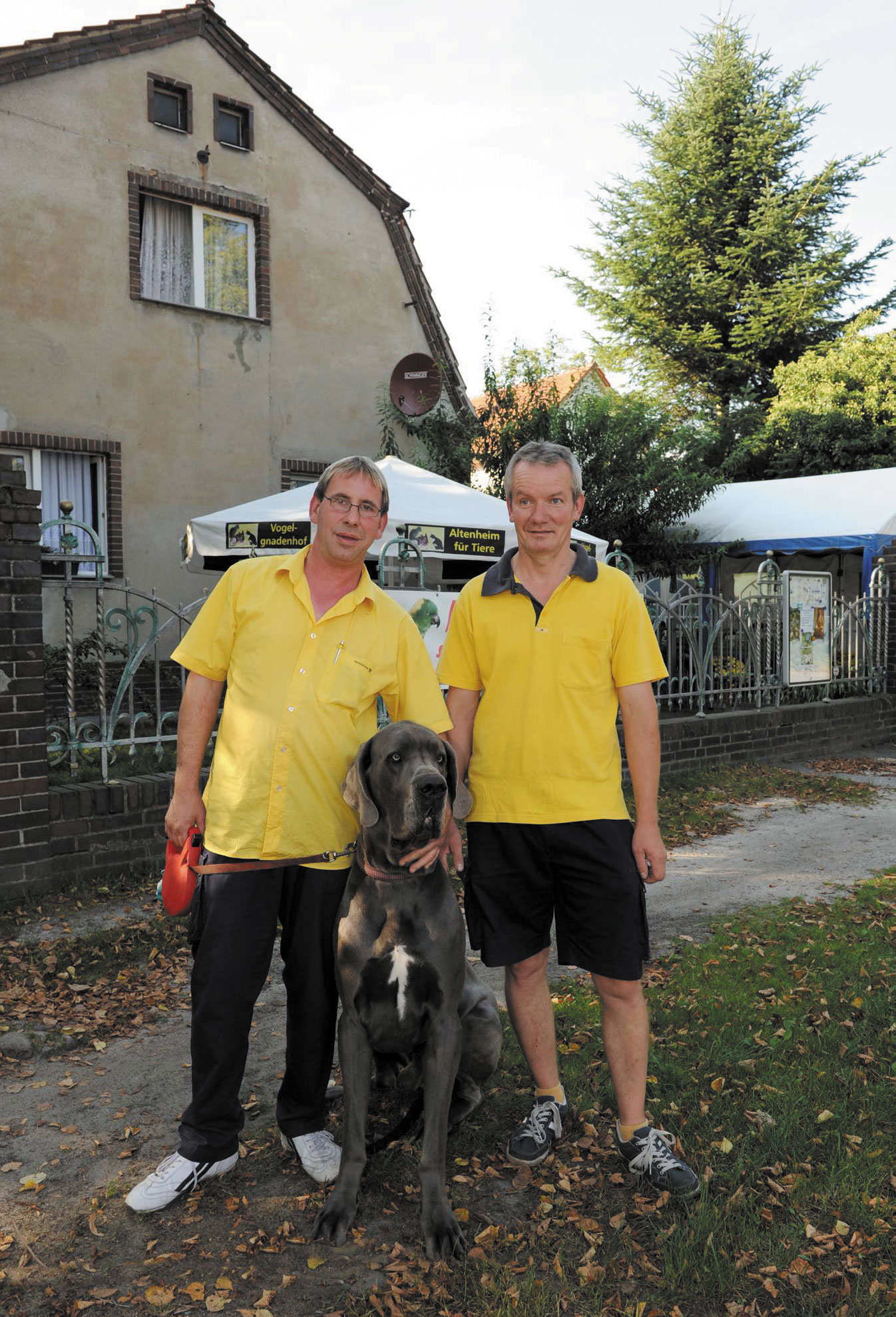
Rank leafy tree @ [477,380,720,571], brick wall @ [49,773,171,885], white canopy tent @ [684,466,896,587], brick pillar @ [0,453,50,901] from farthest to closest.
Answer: white canopy tent @ [684,466,896,587], leafy tree @ [477,380,720,571], brick wall @ [49,773,171,885], brick pillar @ [0,453,50,901]

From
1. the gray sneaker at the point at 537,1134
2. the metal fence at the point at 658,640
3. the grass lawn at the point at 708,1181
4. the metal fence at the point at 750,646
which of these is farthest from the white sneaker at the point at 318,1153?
the metal fence at the point at 750,646

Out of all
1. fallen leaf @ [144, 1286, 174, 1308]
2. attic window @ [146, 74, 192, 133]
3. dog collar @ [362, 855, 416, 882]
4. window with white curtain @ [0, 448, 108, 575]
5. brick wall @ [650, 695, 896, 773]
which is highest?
attic window @ [146, 74, 192, 133]

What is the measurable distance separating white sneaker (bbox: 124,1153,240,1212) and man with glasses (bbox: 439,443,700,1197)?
0.93 metres

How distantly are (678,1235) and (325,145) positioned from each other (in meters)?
14.0

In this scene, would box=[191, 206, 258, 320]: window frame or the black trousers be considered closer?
the black trousers

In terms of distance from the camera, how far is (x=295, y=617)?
2916 millimetres

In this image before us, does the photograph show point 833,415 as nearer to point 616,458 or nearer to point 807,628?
point 616,458

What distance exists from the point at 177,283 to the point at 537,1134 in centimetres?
1188

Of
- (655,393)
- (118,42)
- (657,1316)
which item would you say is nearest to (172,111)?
(118,42)

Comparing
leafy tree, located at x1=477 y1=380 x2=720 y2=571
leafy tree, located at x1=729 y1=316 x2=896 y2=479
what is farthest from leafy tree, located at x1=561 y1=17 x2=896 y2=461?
leafy tree, located at x1=477 y1=380 x2=720 y2=571

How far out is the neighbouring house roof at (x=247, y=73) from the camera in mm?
11109

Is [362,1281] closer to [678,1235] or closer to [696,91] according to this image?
[678,1235]

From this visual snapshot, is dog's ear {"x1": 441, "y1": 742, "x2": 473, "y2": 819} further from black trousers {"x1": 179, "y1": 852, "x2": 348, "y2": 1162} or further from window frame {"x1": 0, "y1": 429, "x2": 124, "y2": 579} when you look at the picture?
window frame {"x1": 0, "y1": 429, "x2": 124, "y2": 579}

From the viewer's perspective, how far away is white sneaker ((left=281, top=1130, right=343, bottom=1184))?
2990 millimetres
